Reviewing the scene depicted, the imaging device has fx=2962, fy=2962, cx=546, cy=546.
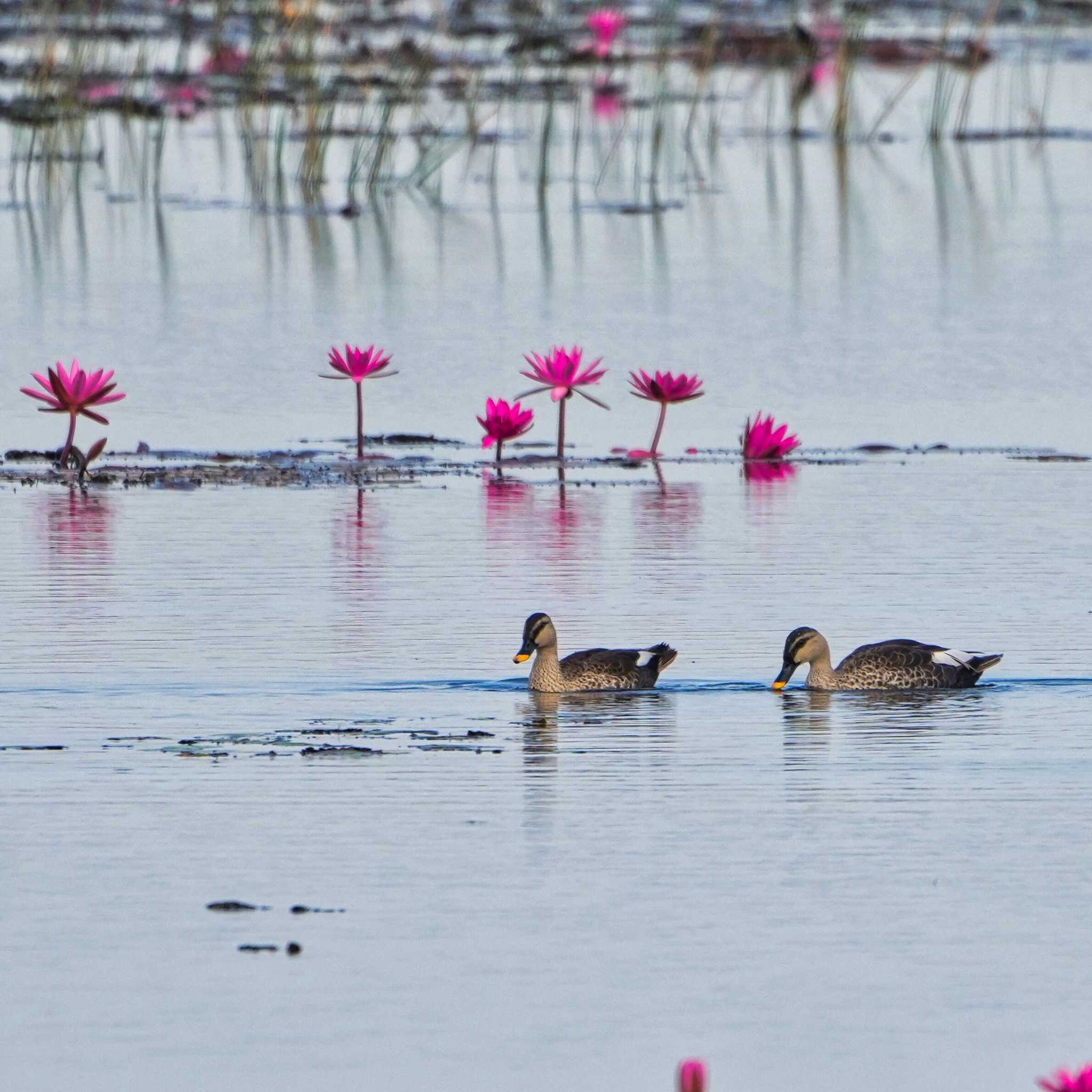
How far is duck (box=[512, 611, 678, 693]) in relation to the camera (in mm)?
8633

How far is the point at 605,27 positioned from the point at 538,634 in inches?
926

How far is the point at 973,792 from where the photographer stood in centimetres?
739

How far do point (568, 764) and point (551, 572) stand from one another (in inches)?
115

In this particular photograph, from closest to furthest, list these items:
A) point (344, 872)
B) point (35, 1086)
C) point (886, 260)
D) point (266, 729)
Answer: point (35, 1086) → point (344, 872) → point (266, 729) → point (886, 260)

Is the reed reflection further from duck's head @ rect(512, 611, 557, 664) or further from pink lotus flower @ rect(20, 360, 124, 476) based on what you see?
duck's head @ rect(512, 611, 557, 664)

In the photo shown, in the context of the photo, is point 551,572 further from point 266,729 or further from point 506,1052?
point 506,1052

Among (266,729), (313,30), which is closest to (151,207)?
(313,30)

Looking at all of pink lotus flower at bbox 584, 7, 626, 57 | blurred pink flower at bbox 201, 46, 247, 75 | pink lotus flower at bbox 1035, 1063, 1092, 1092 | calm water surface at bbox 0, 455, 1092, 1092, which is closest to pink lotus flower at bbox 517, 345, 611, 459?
calm water surface at bbox 0, 455, 1092, 1092

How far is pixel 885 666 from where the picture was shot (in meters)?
8.67

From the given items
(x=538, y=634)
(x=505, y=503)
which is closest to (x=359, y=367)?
(x=505, y=503)

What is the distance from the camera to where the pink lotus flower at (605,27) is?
104ft

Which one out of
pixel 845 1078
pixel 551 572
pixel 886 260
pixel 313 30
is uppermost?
pixel 313 30

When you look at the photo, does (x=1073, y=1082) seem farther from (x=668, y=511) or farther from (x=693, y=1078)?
(x=668, y=511)

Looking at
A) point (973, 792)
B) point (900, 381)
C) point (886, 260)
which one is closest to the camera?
point (973, 792)
